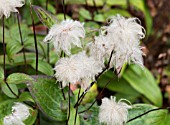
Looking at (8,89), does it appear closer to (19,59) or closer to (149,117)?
(19,59)

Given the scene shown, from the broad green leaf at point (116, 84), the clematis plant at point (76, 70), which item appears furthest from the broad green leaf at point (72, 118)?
the broad green leaf at point (116, 84)

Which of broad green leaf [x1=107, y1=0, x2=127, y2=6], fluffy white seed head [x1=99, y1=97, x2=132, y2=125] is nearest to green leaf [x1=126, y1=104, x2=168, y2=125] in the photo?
fluffy white seed head [x1=99, y1=97, x2=132, y2=125]

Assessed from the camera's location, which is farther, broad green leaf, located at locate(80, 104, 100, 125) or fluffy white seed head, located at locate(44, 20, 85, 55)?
broad green leaf, located at locate(80, 104, 100, 125)

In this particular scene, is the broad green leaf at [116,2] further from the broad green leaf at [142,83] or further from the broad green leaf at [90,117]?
the broad green leaf at [90,117]

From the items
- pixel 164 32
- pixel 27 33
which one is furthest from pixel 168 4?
pixel 27 33

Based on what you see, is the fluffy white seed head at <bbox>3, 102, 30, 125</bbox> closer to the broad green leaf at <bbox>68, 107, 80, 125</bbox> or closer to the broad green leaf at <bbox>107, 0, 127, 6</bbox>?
the broad green leaf at <bbox>68, 107, 80, 125</bbox>

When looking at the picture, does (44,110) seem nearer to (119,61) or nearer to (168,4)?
(119,61)

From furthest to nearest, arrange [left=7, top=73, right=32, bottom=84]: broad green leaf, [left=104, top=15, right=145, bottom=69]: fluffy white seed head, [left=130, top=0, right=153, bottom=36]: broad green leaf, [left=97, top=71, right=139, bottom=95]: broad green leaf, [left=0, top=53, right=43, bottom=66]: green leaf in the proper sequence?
[left=130, top=0, right=153, bottom=36]: broad green leaf → [left=97, top=71, right=139, bottom=95]: broad green leaf → [left=0, top=53, right=43, bottom=66]: green leaf → [left=7, top=73, right=32, bottom=84]: broad green leaf → [left=104, top=15, right=145, bottom=69]: fluffy white seed head
